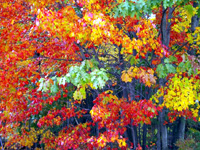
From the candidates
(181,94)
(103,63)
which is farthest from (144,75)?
(103,63)

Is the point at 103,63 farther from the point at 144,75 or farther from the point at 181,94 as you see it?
the point at 181,94

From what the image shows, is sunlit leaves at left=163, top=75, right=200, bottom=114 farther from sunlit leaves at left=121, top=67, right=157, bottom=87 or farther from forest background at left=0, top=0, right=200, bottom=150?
sunlit leaves at left=121, top=67, right=157, bottom=87

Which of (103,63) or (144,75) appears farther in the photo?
(103,63)

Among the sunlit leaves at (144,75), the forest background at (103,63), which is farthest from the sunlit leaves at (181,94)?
the sunlit leaves at (144,75)

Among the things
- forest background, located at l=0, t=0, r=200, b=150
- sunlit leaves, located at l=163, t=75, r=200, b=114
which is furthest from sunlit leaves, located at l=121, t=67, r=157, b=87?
sunlit leaves, located at l=163, t=75, r=200, b=114

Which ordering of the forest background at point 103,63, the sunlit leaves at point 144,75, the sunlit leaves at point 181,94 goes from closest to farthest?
the forest background at point 103,63
the sunlit leaves at point 144,75
the sunlit leaves at point 181,94

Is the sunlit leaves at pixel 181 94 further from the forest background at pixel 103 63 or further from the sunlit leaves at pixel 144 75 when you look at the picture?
the sunlit leaves at pixel 144 75

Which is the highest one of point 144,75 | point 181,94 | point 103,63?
point 103,63

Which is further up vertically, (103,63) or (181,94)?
(103,63)

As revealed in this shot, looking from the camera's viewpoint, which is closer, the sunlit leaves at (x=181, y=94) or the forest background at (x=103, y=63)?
the forest background at (x=103, y=63)

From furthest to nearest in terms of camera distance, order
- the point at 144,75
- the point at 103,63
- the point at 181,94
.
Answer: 1. the point at 103,63
2. the point at 181,94
3. the point at 144,75

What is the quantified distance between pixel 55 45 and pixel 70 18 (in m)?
1.46

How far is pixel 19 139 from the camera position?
7523 millimetres

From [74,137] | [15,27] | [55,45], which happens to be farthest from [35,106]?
[15,27]
